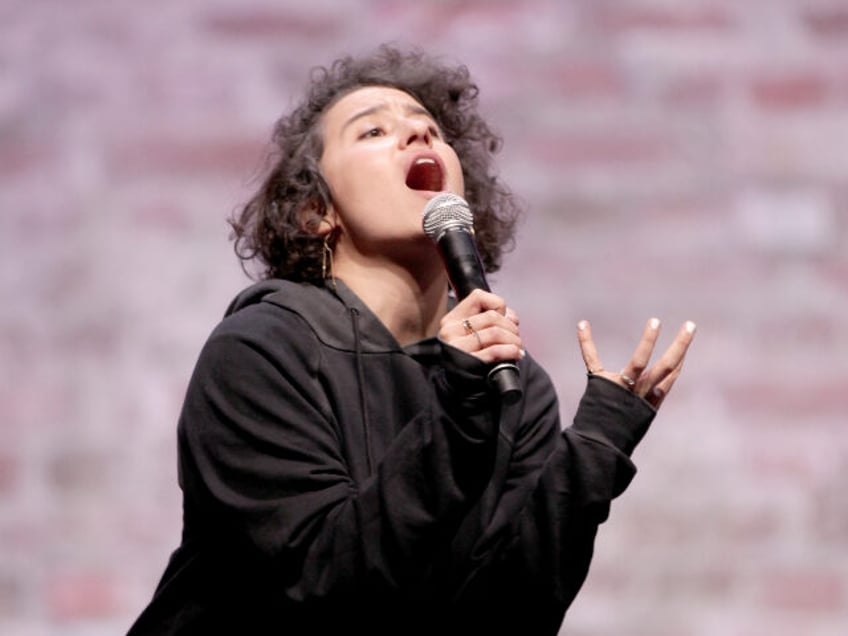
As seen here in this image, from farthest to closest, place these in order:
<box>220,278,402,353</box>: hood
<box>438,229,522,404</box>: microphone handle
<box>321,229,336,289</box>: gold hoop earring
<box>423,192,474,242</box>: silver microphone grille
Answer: <box>321,229,336,289</box>: gold hoop earring < <box>220,278,402,353</box>: hood < <box>423,192,474,242</box>: silver microphone grille < <box>438,229,522,404</box>: microphone handle

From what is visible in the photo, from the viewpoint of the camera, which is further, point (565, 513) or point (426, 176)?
point (426, 176)

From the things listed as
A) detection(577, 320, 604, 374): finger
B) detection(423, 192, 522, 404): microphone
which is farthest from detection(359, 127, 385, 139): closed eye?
detection(577, 320, 604, 374): finger

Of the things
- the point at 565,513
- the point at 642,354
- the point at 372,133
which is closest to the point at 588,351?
the point at 642,354

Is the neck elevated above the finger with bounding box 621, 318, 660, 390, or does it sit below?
above

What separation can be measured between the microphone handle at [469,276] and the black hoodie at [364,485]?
0.09ft

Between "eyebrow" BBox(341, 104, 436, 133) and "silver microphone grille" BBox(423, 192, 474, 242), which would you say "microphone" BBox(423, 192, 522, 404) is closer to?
"silver microphone grille" BBox(423, 192, 474, 242)

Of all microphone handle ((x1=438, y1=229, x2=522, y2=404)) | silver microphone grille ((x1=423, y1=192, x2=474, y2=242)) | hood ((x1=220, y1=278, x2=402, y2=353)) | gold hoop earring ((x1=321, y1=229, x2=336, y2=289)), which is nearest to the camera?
microphone handle ((x1=438, y1=229, x2=522, y2=404))

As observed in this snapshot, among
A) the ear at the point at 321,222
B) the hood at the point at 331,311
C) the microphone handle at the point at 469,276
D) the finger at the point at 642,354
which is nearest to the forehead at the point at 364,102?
the ear at the point at 321,222

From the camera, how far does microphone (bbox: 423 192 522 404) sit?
1355 millimetres

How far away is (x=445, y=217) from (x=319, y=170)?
0.32 m

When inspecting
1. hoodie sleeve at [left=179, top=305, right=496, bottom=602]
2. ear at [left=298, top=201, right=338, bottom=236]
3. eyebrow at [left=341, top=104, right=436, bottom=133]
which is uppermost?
eyebrow at [left=341, top=104, right=436, bottom=133]

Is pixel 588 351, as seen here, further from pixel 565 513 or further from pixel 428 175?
pixel 428 175

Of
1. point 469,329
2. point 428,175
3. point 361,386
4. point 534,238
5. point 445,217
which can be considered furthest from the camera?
point 534,238

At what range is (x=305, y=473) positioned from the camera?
1.46 metres
